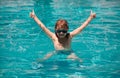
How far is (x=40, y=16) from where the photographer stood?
45.4 feet

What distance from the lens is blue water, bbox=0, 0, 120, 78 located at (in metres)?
7.27

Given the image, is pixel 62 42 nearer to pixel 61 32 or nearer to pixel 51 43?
pixel 61 32

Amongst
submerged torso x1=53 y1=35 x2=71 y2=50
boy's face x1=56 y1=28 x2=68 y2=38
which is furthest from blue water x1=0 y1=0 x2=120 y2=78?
boy's face x1=56 y1=28 x2=68 y2=38

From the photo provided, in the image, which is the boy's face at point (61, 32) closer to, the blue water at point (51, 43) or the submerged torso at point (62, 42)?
the submerged torso at point (62, 42)

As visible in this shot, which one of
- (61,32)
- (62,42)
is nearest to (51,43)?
(62,42)

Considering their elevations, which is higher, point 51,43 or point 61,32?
point 61,32

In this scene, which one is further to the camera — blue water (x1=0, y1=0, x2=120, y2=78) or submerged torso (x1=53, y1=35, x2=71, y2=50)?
submerged torso (x1=53, y1=35, x2=71, y2=50)

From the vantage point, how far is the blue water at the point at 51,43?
7.27m

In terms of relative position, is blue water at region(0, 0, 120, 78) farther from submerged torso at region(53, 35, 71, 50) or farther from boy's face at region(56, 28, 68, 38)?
boy's face at region(56, 28, 68, 38)

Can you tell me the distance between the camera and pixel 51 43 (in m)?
9.70

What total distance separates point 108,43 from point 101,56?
1.22 m

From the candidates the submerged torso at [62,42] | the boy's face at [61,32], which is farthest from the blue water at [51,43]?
the boy's face at [61,32]

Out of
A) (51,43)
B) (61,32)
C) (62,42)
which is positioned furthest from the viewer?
(51,43)

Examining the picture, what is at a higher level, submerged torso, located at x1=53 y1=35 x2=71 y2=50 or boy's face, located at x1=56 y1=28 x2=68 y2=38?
boy's face, located at x1=56 y1=28 x2=68 y2=38
